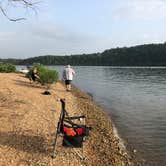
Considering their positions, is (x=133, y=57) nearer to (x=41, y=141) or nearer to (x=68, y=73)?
(x=68, y=73)

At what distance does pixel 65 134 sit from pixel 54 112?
206 inches

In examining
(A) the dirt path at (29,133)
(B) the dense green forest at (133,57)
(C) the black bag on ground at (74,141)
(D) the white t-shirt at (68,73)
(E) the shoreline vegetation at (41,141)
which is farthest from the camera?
(B) the dense green forest at (133,57)

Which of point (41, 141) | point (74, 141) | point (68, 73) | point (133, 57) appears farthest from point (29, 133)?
point (133, 57)

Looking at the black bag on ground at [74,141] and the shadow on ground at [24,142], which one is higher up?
the black bag on ground at [74,141]

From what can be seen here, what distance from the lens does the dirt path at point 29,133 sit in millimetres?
8116

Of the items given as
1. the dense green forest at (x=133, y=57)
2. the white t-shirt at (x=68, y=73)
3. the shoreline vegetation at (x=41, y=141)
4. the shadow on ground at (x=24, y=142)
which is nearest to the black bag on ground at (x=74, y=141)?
the shoreline vegetation at (x=41, y=141)

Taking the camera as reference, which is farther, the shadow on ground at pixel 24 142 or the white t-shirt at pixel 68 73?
the white t-shirt at pixel 68 73

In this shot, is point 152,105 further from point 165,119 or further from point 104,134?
point 104,134

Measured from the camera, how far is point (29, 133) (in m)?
10.0

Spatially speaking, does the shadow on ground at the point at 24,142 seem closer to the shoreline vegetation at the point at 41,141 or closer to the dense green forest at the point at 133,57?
the shoreline vegetation at the point at 41,141

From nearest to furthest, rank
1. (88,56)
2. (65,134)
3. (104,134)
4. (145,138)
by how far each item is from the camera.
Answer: (65,134), (104,134), (145,138), (88,56)

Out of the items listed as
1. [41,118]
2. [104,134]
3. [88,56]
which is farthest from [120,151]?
[88,56]

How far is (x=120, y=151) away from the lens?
10375 millimetres

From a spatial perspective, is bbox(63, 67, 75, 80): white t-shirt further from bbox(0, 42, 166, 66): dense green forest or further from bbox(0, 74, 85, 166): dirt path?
bbox(0, 42, 166, 66): dense green forest
